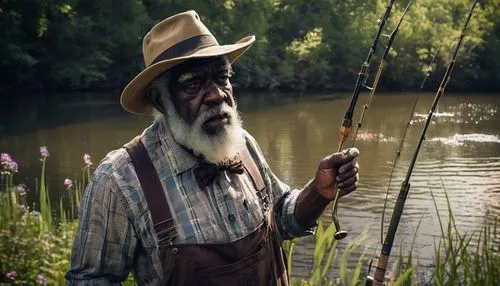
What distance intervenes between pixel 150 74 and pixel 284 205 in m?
0.73

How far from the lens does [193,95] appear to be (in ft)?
7.27

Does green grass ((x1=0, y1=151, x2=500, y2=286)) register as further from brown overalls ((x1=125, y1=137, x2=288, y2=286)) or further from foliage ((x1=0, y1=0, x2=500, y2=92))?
foliage ((x1=0, y1=0, x2=500, y2=92))

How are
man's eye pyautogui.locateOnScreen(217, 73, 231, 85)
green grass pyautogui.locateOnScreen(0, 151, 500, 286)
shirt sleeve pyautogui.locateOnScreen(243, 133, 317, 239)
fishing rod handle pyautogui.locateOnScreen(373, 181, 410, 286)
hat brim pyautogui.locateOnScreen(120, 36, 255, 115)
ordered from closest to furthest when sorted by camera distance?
1. fishing rod handle pyautogui.locateOnScreen(373, 181, 410, 286)
2. hat brim pyautogui.locateOnScreen(120, 36, 255, 115)
3. man's eye pyautogui.locateOnScreen(217, 73, 231, 85)
4. shirt sleeve pyautogui.locateOnScreen(243, 133, 317, 239)
5. green grass pyautogui.locateOnScreen(0, 151, 500, 286)

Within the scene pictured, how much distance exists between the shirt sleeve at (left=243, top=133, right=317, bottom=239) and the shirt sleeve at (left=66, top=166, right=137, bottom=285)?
24.5 inches

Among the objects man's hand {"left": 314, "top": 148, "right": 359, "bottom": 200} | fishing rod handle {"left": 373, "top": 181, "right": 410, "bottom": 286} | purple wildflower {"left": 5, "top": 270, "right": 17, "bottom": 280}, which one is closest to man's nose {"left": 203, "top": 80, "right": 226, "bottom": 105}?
man's hand {"left": 314, "top": 148, "right": 359, "bottom": 200}

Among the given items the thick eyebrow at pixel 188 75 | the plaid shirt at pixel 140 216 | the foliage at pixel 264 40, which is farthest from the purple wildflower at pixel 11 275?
the foliage at pixel 264 40

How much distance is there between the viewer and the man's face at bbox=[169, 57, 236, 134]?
221cm

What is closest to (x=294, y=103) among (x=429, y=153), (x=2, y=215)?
(x=429, y=153)

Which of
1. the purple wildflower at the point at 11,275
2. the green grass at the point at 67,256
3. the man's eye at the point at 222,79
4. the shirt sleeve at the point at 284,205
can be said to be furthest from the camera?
the purple wildflower at the point at 11,275

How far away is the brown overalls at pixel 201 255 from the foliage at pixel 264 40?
80.9 feet

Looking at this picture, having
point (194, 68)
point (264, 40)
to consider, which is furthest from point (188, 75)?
point (264, 40)

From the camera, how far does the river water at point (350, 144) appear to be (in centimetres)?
1163

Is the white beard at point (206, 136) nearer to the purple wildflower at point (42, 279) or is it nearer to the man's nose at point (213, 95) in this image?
the man's nose at point (213, 95)

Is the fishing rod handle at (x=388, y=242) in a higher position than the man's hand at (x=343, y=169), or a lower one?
lower
